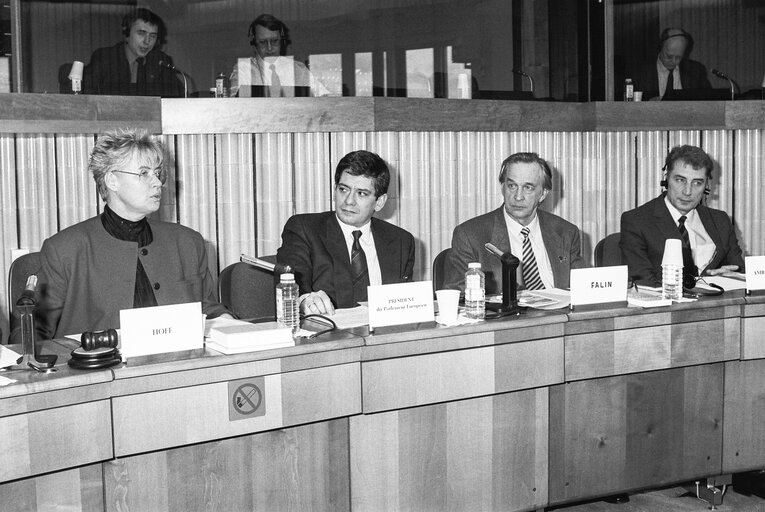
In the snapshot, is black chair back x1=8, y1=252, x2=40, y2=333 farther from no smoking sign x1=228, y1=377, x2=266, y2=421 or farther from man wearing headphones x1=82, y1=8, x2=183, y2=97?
man wearing headphones x1=82, y1=8, x2=183, y2=97

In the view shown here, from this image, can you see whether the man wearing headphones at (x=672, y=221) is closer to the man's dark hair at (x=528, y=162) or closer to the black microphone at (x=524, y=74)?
the man's dark hair at (x=528, y=162)

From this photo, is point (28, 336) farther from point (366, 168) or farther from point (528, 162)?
point (528, 162)

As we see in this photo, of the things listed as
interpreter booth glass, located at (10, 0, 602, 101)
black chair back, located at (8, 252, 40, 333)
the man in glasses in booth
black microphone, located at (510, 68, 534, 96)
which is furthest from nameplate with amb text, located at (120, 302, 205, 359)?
black microphone, located at (510, 68, 534, 96)

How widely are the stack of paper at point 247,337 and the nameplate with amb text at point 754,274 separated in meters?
1.73

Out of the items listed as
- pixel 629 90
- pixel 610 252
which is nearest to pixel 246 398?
pixel 610 252

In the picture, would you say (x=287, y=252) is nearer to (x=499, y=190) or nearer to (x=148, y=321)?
(x=148, y=321)

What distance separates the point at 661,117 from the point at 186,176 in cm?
263

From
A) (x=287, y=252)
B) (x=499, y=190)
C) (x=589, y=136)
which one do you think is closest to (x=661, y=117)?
(x=589, y=136)

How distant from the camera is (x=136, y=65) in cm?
424

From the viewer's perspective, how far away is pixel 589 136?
503cm

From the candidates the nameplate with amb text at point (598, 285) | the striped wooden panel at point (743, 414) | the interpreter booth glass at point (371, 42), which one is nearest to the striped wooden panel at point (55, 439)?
the nameplate with amb text at point (598, 285)

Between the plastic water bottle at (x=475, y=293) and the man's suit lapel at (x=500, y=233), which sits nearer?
the plastic water bottle at (x=475, y=293)

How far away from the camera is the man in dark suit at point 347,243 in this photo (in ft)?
11.2

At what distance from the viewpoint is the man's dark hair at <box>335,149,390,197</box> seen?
339cm
